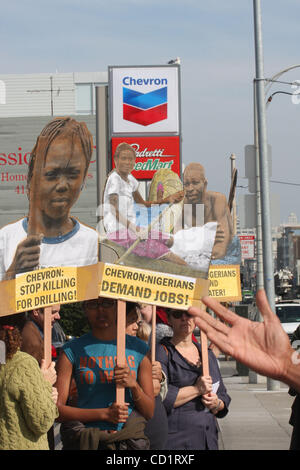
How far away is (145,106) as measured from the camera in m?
19.1

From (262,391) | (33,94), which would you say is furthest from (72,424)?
(33,94)

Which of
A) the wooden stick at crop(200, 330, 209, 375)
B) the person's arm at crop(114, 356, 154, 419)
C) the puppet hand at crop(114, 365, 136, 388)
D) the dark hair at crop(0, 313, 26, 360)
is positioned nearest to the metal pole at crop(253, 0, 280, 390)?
the wooden stick at crop(200, 330, 209, 375)

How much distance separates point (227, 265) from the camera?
798 centimetres

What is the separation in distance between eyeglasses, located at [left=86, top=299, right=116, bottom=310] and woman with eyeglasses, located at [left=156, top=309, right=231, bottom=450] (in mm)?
627

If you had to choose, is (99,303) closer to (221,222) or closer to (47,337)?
(47,337)

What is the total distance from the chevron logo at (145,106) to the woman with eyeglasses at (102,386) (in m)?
13.4

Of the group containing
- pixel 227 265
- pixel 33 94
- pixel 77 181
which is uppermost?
pixel 33 94

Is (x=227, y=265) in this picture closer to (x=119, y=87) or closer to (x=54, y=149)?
(x=54, y=149)

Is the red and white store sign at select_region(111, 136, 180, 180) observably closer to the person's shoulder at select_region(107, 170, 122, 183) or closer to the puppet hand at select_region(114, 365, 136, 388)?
the person's shoulder at select_region(107, 170, 122, 183)

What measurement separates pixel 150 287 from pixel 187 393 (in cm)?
85

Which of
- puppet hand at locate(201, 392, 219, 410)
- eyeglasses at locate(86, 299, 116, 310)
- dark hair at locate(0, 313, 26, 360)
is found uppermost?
eyeglasses at locate(86, 299, 116, 310)

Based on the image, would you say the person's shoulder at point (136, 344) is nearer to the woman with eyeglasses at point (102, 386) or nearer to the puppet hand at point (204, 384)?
the woman with eyeglasses at point (102, 386)

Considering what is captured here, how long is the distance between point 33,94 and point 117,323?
5920 centimetres

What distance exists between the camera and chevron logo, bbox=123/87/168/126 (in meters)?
18.7
